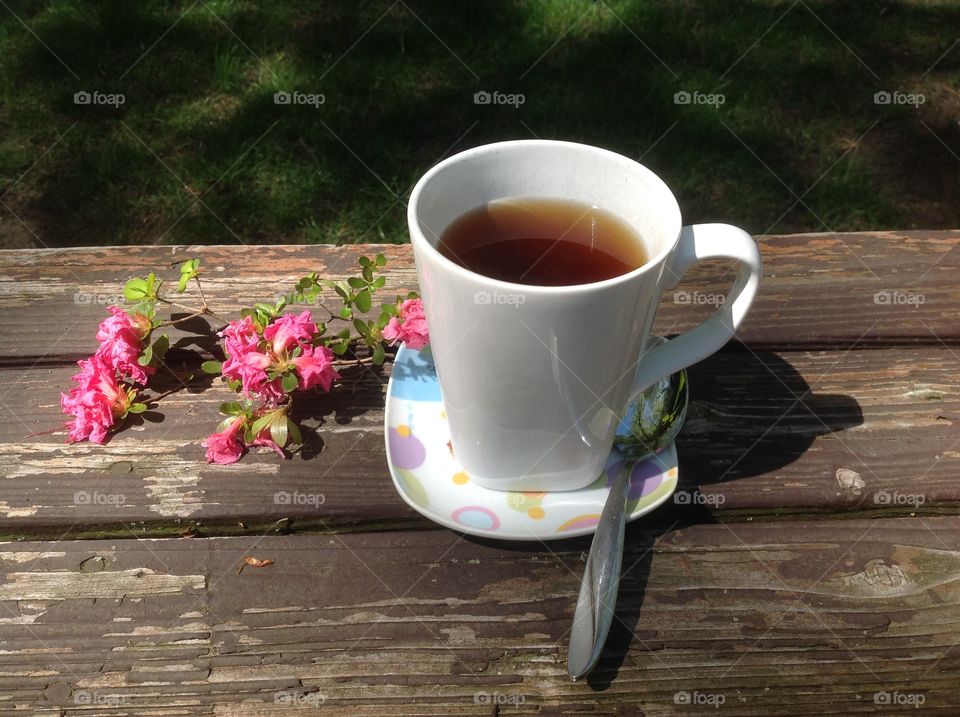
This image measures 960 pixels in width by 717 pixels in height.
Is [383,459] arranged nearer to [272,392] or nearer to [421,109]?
[272,392]

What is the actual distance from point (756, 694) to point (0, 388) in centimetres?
100

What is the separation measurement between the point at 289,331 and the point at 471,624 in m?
0.43

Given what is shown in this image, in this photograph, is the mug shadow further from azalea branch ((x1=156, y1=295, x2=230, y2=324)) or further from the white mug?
azalea branch ((x1=156, y1=295, x2=230, y2=324))

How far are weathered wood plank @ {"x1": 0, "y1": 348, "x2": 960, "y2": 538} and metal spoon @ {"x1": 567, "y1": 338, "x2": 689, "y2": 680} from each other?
53 millimetres

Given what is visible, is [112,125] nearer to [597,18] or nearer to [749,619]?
[597,18]

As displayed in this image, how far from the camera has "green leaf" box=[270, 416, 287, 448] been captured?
956 millimetres

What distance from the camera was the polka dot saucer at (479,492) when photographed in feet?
2.90

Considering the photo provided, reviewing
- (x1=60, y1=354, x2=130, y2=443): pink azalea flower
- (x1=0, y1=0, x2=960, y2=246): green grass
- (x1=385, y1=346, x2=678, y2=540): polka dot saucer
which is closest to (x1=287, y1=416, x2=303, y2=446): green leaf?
(x1=385, y1=346, x2=678, y2=540): polka dot saucer

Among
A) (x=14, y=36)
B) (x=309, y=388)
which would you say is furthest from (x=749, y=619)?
(x=14, y=36)

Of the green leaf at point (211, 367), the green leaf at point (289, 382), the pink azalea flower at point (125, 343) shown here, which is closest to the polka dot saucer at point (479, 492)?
the green leaf at point (289, 382)

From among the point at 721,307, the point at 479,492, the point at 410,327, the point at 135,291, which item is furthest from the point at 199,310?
the point at 721,307

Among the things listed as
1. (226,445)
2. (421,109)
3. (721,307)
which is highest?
(721,307)

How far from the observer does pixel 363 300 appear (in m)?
1.06

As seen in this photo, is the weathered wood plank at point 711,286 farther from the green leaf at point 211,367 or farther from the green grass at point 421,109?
the green grass at point 421,109
